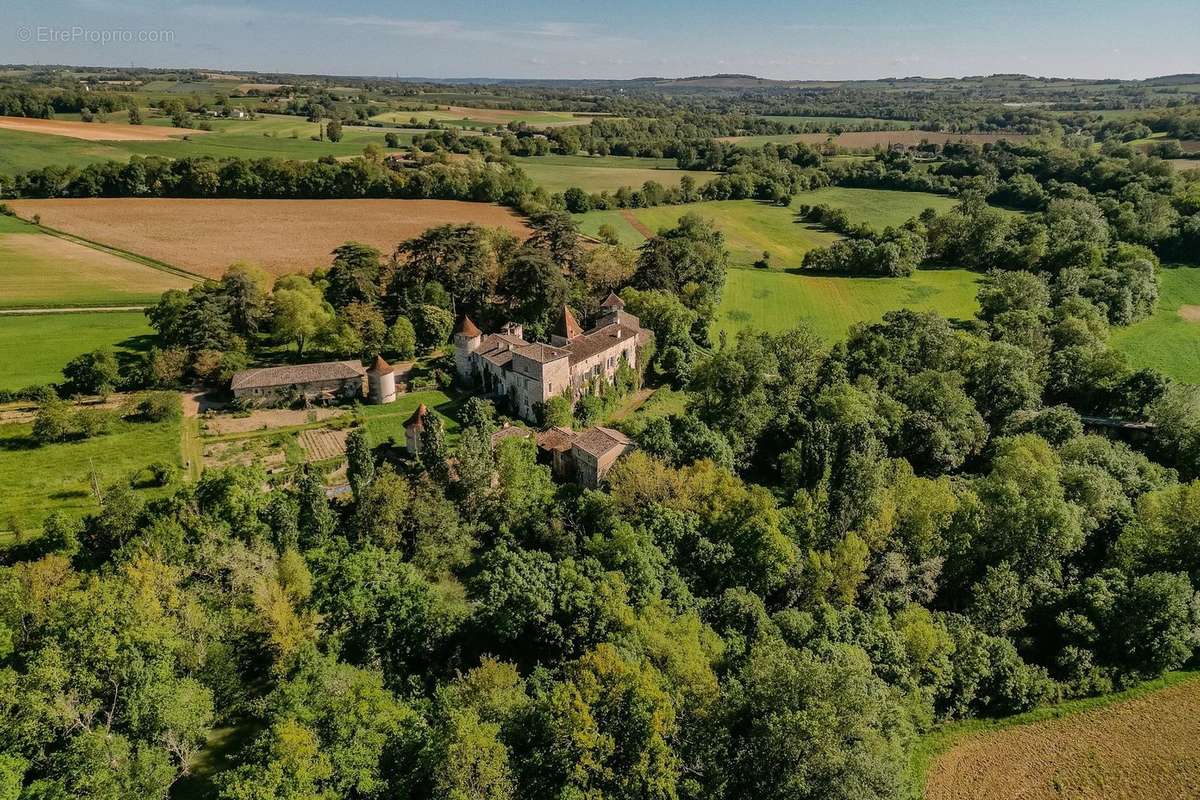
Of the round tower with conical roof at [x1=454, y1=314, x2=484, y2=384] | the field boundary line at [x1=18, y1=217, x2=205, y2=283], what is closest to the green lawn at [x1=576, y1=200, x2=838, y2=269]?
the round tower with conical roof at [x1=454, y1=314, x2=484, y2=384]

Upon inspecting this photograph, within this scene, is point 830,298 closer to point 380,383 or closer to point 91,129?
point 380,383

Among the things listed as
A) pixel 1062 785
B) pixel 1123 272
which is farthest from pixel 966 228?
pixel 1062 785

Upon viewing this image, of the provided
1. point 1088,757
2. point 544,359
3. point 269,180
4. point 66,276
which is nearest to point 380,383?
point 544,359

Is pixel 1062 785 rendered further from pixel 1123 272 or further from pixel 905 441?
pixel 1123 272

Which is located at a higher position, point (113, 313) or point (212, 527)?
point (113, 313)

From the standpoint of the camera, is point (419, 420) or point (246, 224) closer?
point (419, 420)

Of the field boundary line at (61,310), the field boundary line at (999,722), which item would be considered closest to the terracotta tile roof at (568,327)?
the field boundary line at (999,722)

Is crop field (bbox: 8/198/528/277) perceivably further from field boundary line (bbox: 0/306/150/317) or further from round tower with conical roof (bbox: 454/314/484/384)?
round tower with conical roof (bbox: 454/314/484/384)
